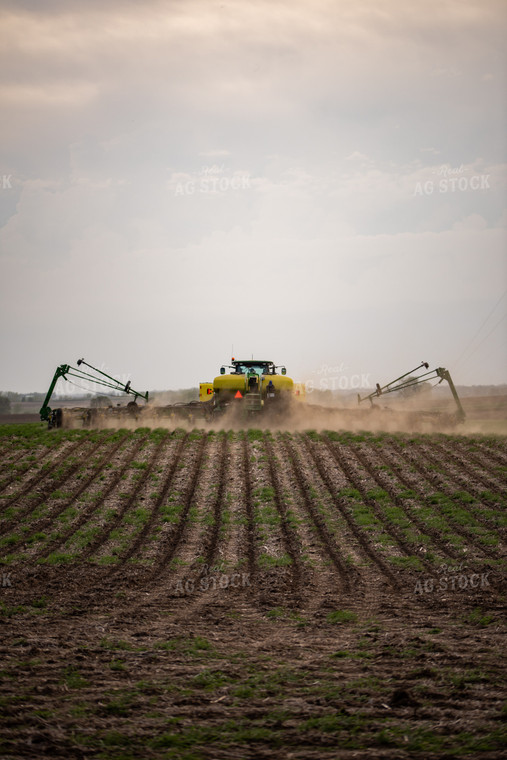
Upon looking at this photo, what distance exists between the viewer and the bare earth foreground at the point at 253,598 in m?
6.21

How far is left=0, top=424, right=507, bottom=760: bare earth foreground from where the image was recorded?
6.21m

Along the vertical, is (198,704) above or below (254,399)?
below

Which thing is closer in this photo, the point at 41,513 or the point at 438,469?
the point at 41,513

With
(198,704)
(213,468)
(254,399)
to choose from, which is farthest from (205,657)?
(254,399)

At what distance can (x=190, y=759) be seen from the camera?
554 cm

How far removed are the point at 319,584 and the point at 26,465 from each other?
13553 mm

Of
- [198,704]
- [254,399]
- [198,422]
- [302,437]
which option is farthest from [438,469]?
[198,704]

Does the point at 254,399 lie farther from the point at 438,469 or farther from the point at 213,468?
the point at 438,469

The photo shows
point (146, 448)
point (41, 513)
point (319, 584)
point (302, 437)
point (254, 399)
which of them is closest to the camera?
point (319, 584)

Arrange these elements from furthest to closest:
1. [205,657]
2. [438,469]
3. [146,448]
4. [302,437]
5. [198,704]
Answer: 1. [302,437]
2. [146,448]
3. [438,469]
4. [205,657]
5. [198,704]

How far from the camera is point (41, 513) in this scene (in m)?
18.3

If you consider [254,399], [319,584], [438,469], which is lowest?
[319,584]

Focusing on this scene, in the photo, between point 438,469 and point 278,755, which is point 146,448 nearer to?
point 438,469

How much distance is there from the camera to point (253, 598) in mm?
12062
